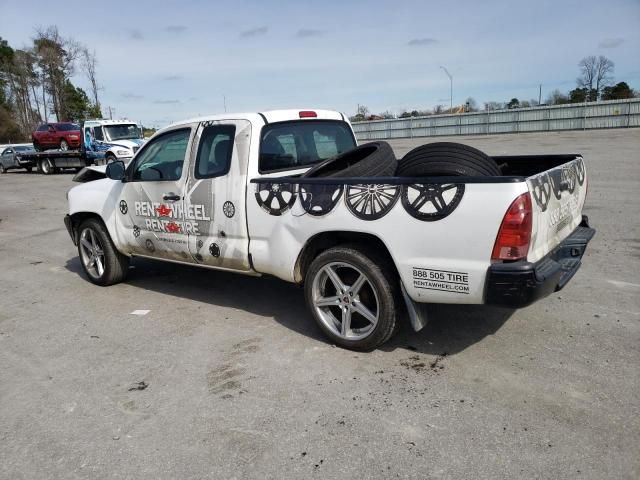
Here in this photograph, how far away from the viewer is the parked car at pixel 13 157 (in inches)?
1107

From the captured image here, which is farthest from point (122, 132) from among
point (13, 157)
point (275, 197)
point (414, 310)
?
point (414, 310)

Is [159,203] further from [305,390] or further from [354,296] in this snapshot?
[305,390]

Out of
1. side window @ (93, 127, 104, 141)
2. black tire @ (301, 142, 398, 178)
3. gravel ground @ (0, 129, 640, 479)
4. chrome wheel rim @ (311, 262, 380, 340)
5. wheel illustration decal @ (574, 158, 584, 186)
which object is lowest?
gravel ground @ (0, 129, 640, 479)

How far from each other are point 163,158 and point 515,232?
3552mm

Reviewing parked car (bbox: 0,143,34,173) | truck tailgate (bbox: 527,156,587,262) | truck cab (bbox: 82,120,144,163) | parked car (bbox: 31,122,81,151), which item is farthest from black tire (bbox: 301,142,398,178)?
parked car (bbox: 0,143,34,173)

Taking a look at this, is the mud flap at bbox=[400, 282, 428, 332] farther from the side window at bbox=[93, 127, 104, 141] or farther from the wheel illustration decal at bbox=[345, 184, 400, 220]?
the side window at bbox=[93, 127, 104, 141]

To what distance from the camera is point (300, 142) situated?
4926 mm

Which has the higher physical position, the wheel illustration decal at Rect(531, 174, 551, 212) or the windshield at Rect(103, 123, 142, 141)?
the windshield at Rect(103, 123, 142, 141)

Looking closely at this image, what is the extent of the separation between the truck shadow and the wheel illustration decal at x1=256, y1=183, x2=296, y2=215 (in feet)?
3.53

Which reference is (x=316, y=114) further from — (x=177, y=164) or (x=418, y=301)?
(x=418, y=301)

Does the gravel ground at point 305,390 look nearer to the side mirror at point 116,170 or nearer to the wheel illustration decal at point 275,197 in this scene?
the wheel illustration decal at point 275,197

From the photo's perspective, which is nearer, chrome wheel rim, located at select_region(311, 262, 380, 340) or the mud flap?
the mud flap

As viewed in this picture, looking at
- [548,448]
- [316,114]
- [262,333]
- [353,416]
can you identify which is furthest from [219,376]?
[316,114]

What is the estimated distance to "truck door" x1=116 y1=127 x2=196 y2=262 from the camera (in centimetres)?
495
